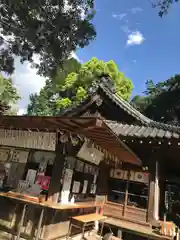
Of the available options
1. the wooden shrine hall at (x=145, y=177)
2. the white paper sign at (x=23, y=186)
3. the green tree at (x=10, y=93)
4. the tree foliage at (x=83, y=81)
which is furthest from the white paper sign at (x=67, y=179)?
the green tree at (x=10, y=93)

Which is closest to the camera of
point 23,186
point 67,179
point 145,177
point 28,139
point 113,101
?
point 23,186

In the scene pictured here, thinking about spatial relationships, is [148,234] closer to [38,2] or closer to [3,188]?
[3,188]

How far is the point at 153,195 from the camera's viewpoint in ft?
26.1

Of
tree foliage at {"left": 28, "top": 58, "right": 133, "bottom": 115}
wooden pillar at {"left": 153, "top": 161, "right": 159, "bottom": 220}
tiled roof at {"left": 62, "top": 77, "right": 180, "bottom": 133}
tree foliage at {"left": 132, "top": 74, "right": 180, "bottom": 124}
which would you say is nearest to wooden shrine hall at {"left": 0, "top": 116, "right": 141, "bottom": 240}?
wooden pillar at {"left": 153, "top": 161, "right": 159, "bottom": 220}

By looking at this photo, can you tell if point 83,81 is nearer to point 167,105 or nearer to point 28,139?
point 167,105

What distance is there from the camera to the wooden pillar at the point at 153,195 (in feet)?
25.7

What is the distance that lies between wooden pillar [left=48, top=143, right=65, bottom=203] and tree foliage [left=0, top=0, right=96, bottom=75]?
4.85 m

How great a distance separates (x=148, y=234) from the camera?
7.09 metres

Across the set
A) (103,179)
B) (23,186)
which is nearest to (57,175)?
(23,186)

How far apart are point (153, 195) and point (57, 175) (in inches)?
159

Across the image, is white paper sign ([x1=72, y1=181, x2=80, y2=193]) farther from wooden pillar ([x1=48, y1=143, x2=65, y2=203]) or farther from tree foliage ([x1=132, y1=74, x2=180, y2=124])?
tree foliage ([x1=132, y1=74, x2=180, y2=124])

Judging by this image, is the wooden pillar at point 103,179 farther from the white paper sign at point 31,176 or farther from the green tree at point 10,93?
the green tree at point 10,93

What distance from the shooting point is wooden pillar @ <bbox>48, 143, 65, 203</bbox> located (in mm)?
5863

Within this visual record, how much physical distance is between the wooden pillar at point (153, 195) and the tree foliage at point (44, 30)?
6100 millimetres
